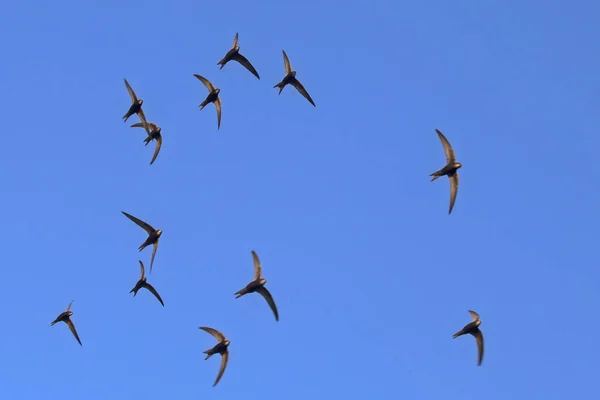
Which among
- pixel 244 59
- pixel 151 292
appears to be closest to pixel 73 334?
pixel 151 292

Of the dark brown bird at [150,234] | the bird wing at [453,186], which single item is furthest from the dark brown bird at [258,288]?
the bird wing at [453,186]

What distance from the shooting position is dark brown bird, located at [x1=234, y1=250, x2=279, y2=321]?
49531 mm

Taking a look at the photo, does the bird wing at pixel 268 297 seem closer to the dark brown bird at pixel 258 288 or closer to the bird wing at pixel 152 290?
the dark brown bird at pixel 258 288

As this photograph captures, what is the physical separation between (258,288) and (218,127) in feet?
34.7

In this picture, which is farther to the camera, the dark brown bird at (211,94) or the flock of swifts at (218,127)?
the dark brown bird at (211,94)

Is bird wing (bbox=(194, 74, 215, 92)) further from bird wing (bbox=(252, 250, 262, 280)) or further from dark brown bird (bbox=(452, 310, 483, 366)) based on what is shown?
dark brown bird (bbox=(452, 310, 483, 366))

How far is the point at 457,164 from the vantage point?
51.5 meters

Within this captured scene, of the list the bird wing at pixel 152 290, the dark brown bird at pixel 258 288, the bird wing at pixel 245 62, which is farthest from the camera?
the bird wing at pixel 245 62

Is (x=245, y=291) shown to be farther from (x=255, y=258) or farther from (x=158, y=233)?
(x=158, y=233)

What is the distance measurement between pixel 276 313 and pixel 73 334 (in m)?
10.8

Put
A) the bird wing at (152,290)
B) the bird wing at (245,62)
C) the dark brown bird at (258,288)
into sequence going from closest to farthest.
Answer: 1. the dark brown bird at (258,288)
2. the bird wing at (152,290)
3. the bird wing at (245,62)

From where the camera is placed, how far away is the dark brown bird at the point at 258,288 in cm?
4953

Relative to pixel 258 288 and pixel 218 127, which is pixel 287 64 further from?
pixel 258 288

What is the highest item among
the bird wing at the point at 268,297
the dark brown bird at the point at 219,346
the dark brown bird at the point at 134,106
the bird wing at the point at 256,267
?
the dark brown bird at the point at 134,106
